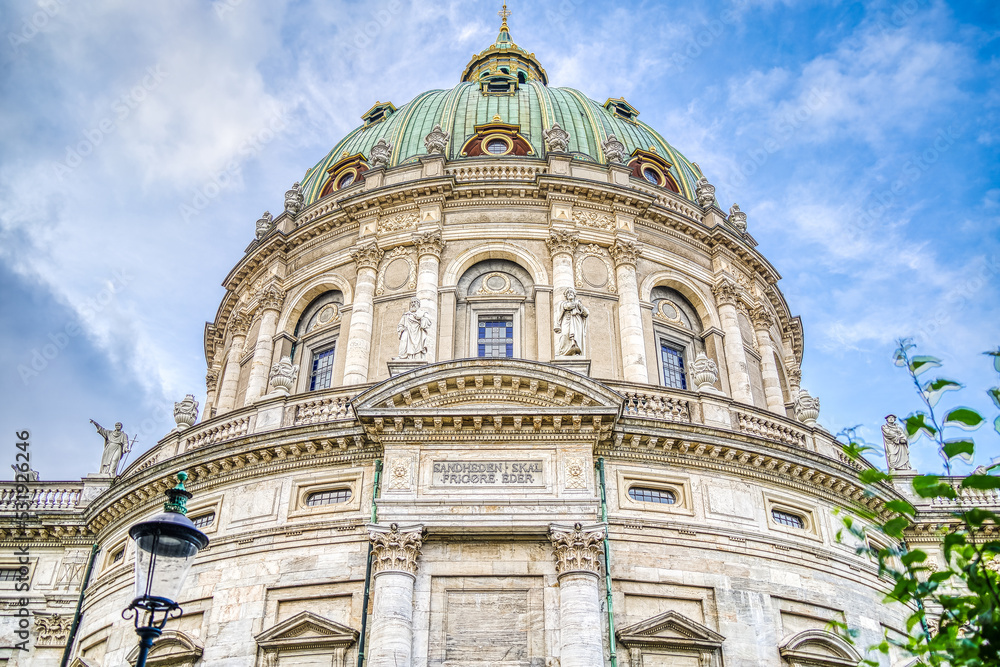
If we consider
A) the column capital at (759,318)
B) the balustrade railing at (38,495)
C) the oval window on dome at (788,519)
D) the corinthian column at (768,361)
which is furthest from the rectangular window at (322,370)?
the column capital at (759,318)

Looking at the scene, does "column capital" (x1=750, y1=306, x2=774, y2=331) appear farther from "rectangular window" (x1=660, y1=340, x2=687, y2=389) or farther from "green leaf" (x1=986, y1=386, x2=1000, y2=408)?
"green leaf" (x1=986, y1=386, x2=1000, y2=408)

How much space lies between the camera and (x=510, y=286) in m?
26.4

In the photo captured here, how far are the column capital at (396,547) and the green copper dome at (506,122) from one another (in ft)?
50.8

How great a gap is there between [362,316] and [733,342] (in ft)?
38.0

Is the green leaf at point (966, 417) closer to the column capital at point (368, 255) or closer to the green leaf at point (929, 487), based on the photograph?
the green leaf at point (929, 487)

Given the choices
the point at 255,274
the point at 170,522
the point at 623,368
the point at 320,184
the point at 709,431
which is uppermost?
the point at 320,184

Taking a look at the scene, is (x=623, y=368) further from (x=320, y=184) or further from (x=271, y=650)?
(x=320, y=184)

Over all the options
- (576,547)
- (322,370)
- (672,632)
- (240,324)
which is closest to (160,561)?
(576,547)

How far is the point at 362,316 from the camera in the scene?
25.7 metres

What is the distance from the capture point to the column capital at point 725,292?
92.1 ft

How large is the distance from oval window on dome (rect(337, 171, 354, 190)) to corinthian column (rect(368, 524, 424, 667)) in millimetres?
17110

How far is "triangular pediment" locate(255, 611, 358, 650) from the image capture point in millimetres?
17359

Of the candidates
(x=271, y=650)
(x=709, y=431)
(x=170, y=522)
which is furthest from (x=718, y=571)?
(x=170, y=522)

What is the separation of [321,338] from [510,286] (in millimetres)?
6266
